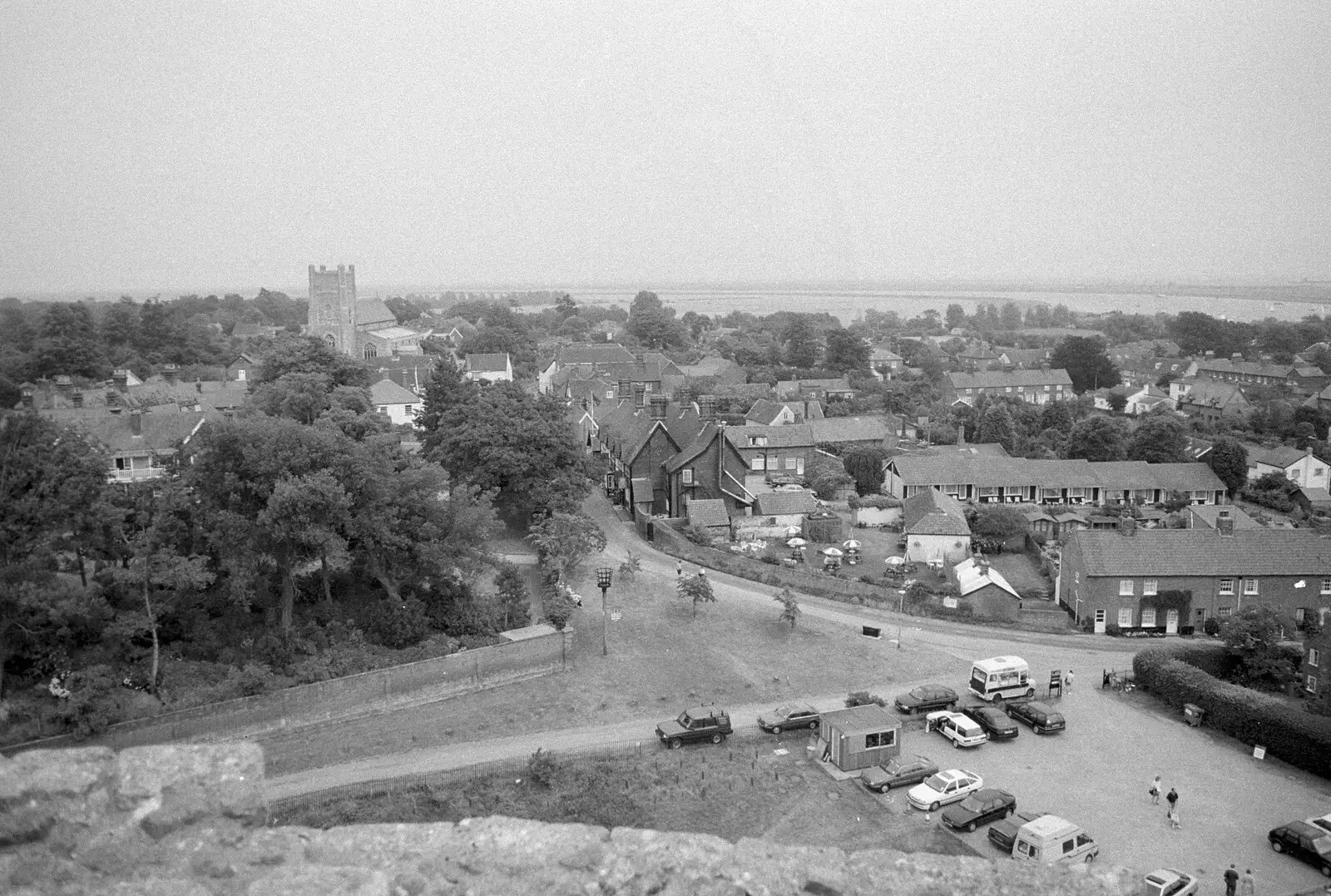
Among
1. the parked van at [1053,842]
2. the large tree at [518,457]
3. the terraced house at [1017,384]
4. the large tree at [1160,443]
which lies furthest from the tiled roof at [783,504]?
the terraced house at [1017,384]

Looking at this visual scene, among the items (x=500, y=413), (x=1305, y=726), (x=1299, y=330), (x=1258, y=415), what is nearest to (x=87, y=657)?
(x=500, y=413)

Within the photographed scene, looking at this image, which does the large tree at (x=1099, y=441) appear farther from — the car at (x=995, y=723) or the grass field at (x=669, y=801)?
the grass field at (x=669, y=801)

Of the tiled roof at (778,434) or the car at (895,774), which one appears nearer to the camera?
the car at (895,774)

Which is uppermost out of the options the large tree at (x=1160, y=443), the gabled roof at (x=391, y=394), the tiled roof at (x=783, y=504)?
the gabled roof at (x=391, y=394)

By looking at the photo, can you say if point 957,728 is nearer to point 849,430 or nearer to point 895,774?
point 895,774

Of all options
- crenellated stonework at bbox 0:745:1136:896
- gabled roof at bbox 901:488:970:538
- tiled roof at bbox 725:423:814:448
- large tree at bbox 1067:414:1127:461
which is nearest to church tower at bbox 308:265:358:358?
tiled roof at bbox 725:423:814:448
